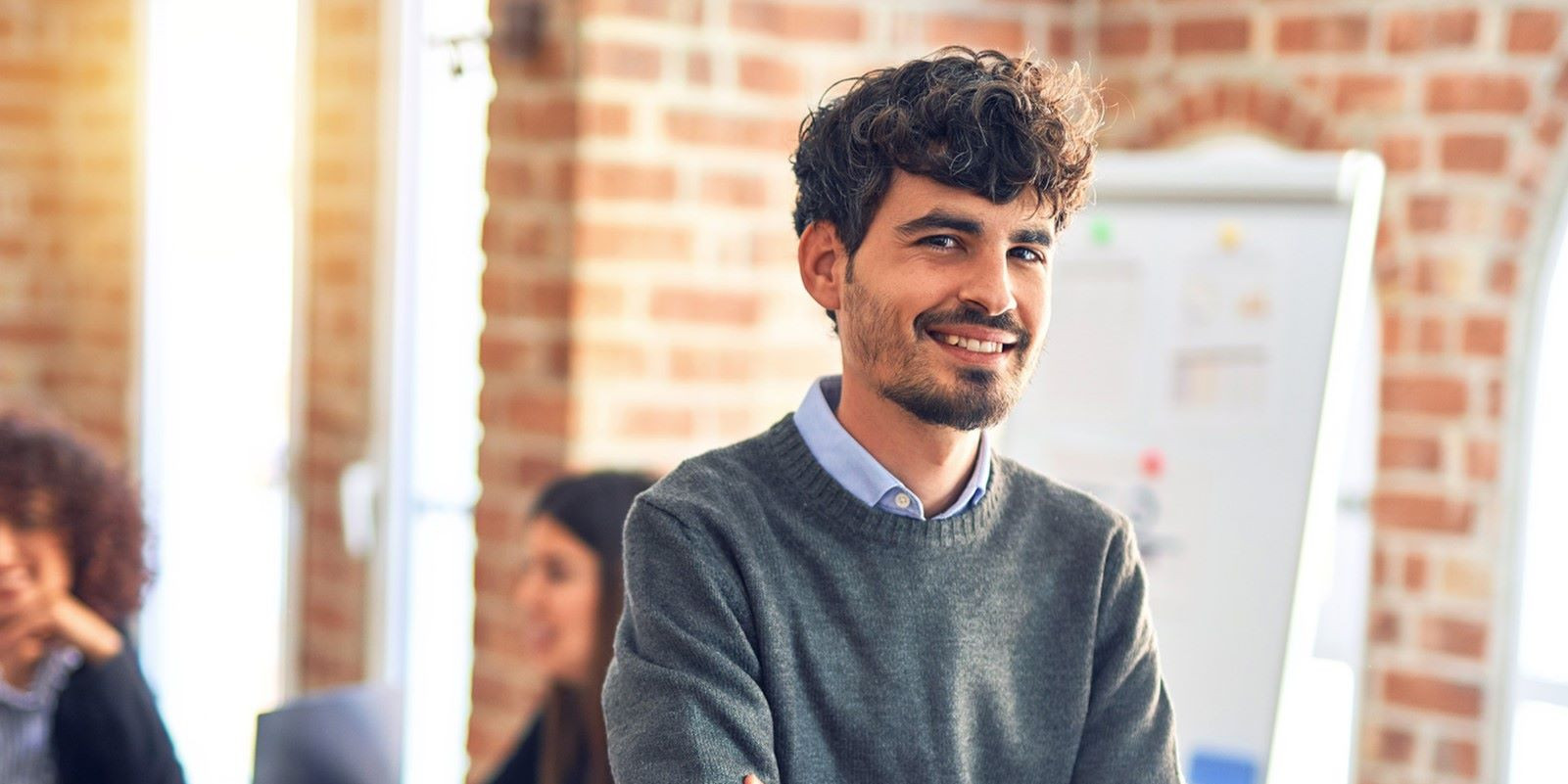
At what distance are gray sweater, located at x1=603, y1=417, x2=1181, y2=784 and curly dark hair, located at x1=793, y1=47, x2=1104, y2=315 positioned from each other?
19cm

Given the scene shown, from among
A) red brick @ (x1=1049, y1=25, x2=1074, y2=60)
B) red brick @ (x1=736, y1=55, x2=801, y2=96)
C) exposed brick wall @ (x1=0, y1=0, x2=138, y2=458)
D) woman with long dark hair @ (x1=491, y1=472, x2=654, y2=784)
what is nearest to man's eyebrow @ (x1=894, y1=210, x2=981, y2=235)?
woman with long dark hair @ (x1=491, y1=472, x2=654, y2=784)

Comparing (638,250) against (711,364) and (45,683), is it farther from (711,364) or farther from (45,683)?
(45,683)

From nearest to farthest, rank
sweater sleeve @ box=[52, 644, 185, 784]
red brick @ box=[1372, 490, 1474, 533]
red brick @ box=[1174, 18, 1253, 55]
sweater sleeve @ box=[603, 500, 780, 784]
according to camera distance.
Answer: sweater sleeve @ box=[603, 500, 780, 784]
sweater sleeve @ box=[52, 644, 185, 784]
red brick @ box=[1372, 490, 1474, 533]
red brick @ box=[1174, 18, 1253, 55]

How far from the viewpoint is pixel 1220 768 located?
93.2 inches

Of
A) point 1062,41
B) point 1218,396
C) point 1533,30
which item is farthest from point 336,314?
point 1533,30

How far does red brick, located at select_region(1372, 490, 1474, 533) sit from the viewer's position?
2732mm

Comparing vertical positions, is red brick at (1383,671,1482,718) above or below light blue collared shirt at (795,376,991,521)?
below

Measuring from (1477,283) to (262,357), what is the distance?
94.7 inches

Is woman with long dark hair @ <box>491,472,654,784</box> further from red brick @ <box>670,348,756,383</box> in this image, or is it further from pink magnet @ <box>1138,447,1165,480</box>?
pink magnet @ <box>1138,447,1165,480</box>

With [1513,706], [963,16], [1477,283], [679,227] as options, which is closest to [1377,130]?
[1477,283]

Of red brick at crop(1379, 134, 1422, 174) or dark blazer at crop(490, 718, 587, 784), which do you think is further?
red brick at crop(1379, 134, 1422, 174)

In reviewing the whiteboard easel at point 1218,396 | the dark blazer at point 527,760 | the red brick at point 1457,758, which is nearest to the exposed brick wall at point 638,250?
the dark blazer at point 527,760

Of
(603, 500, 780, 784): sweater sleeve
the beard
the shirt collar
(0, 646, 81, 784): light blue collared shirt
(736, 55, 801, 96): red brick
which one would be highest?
(736, 55, 801, 96): red brick

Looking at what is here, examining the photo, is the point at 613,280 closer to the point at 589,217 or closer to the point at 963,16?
the point at 589,217
